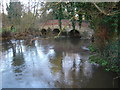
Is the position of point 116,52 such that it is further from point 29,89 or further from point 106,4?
point 29,89

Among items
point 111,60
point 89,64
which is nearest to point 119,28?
point 111,60

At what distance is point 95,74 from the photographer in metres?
5.03

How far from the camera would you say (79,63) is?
6.23 metres

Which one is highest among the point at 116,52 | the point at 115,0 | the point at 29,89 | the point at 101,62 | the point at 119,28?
the point at 115,0

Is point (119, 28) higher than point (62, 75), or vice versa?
point (119, 28)

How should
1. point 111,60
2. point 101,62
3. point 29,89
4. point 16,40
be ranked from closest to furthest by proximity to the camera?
1. point 29,89
2. point 111,60
3. point 101,62
4. point 16,40

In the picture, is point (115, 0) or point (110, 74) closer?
point (115, 0)

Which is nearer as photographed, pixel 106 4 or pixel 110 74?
pixel 106 4

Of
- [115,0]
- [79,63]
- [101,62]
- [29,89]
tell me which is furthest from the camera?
[79,63]

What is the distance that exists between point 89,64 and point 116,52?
4.34ft

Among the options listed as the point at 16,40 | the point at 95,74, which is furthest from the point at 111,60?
the point at 16,40

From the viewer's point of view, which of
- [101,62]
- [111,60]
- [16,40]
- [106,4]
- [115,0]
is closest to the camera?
[115,0]

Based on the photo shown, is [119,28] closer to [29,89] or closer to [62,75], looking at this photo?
[62,75]

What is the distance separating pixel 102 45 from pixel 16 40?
367 inches
